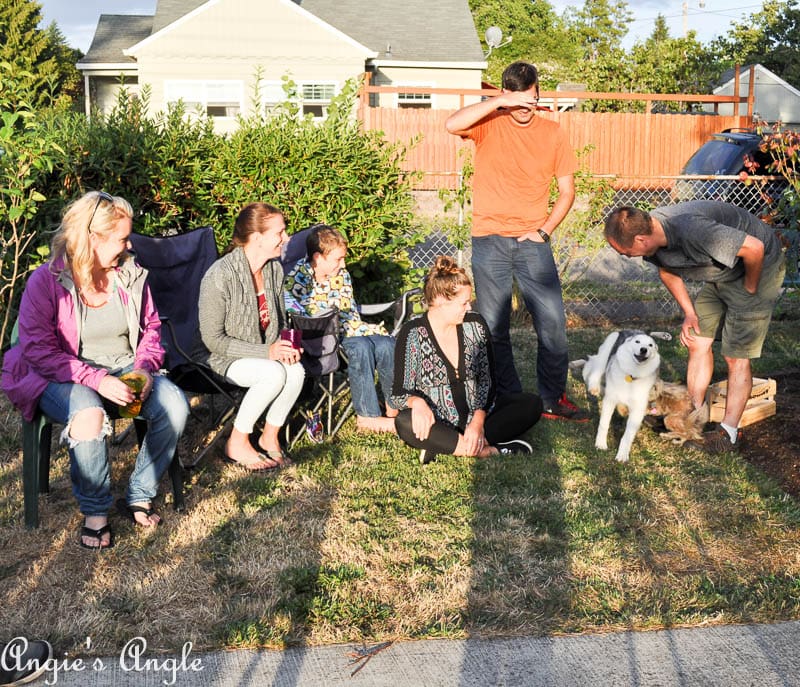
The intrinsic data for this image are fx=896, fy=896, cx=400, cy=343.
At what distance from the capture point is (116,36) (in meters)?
25.5

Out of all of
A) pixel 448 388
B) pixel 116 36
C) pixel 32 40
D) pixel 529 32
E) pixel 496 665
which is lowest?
pixel 496 665

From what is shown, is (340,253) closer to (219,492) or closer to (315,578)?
(219,492)

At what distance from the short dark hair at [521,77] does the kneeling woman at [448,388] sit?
3.80 ft

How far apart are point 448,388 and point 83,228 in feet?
6.72

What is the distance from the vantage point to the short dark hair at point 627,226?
178 inches

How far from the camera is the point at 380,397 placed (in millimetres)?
5809

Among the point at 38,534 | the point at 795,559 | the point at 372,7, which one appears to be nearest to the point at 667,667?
the point at 795,559

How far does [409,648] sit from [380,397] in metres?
2.97

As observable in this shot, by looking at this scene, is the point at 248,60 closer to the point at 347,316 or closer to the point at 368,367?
the point at 347,316

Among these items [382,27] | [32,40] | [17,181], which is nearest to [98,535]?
[17,181]

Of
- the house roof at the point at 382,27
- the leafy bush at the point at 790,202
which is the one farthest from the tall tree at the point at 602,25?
the leafy bush at the point at 790,202

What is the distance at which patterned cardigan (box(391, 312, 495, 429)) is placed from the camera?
4777 mm

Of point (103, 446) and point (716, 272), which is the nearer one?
point (103, 446)

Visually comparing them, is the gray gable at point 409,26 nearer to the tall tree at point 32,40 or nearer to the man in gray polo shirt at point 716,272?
the tall tree at point 32,40
